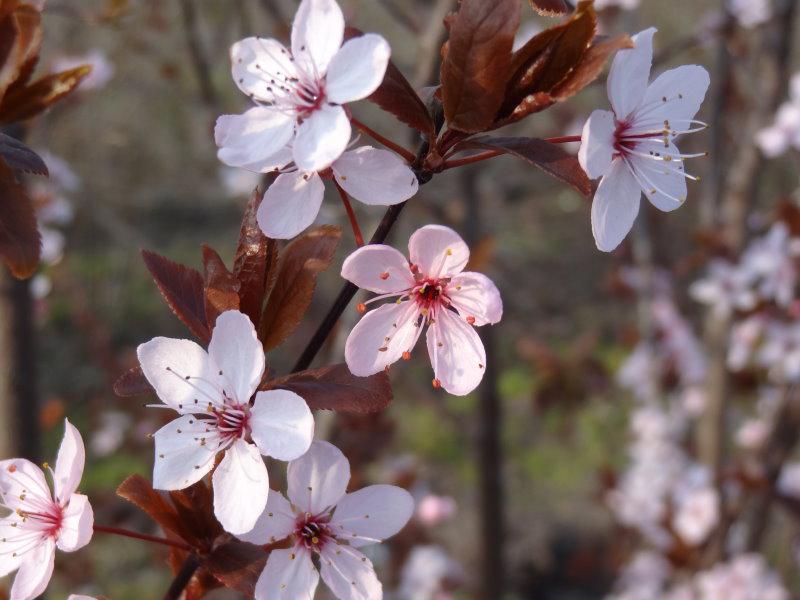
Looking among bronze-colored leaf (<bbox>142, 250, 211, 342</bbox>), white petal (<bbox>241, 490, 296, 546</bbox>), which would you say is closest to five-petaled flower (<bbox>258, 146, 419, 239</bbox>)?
bronze-colored leaf (<bbox>142, 250, 211, 342</bbox>)

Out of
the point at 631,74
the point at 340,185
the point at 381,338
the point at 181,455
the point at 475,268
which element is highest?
the point at 631,74

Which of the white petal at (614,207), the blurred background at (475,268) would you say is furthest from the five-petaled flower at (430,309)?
the blurred background at (475,268)

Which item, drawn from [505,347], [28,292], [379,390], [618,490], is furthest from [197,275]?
[505,347]

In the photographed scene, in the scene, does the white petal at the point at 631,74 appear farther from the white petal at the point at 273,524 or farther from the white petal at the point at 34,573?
the white petal at the point at 34,573

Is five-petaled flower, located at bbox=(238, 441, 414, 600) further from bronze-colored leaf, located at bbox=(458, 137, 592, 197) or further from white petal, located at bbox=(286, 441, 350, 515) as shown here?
bronze-colored leaf, located at bbox=(458, 137, 592, 197)

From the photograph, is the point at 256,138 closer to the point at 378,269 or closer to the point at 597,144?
the point at 378,269

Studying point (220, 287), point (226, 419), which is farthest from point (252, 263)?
point (226, 419)

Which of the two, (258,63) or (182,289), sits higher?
(258,63)

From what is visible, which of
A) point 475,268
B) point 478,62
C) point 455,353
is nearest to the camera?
point 478,62

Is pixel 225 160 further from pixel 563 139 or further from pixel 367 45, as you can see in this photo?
pixel 563 139
